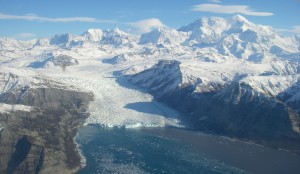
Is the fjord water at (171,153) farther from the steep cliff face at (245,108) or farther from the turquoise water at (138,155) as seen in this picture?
the steep cliff face at (245,108)

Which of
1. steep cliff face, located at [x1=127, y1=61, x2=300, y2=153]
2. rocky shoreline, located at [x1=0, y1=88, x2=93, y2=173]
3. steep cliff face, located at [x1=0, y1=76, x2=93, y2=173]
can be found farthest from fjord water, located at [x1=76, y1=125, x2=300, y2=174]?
steep cliff face, located at [x1=127, y1=61, x2=300, y2=153]

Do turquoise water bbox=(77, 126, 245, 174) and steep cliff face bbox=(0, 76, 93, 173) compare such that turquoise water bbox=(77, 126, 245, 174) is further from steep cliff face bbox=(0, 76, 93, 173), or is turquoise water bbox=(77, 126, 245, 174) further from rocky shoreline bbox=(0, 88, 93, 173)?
steep cliff face bbox=(0, 76, 93, 173)

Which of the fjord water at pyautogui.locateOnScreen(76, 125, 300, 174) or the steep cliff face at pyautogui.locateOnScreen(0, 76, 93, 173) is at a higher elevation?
the steep cliff face at pyautogui.locateOnScreen(0, 76, 93, 173)

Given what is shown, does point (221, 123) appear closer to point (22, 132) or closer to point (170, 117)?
point (170, 117)

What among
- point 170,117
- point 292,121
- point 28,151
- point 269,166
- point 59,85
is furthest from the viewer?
point 59,85

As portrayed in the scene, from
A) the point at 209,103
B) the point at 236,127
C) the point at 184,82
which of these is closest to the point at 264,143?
the point at 236,127

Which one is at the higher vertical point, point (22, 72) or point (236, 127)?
point (22, 72)

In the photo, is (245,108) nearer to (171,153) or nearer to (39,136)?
(171,153)
